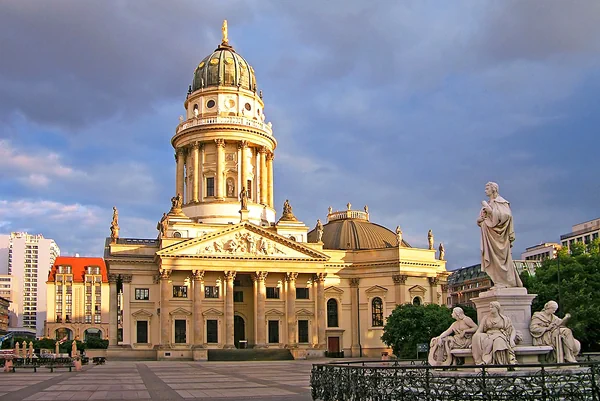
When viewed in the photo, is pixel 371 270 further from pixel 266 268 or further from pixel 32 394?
pixel 32 394

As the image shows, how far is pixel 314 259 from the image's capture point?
270ft

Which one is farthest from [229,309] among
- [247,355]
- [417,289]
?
[417,289]

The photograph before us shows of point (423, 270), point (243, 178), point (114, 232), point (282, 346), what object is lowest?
point (282, 346)

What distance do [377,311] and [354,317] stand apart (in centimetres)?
281

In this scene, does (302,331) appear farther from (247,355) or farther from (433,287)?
(433,287)

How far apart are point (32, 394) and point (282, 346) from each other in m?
52.6

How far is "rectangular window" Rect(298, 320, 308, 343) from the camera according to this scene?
8219cm

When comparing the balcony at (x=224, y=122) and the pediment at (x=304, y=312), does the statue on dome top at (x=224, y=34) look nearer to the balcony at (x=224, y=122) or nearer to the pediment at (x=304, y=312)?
the balcony at (x=224, y=122)

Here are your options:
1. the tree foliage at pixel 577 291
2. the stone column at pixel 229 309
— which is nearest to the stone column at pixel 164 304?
the stone column at pixel 229 309

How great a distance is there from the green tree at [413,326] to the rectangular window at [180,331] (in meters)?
22.9

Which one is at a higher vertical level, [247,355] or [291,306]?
[291,306]

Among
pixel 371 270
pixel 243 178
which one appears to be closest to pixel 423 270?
pixel 371 270

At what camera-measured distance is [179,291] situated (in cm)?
7906

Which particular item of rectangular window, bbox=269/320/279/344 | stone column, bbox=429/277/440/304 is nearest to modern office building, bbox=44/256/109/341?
rectangular window, bbox=269/320/279/344
